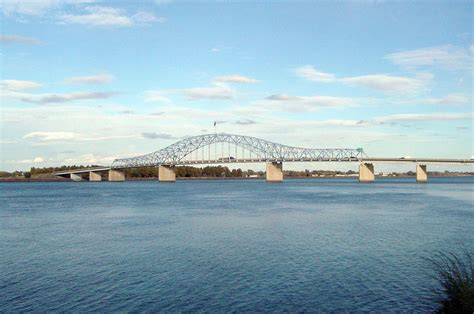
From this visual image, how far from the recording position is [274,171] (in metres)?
137

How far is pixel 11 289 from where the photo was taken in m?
15.1

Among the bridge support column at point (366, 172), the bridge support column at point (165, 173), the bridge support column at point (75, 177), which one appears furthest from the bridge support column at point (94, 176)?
the bridge support column at point (366, 172)

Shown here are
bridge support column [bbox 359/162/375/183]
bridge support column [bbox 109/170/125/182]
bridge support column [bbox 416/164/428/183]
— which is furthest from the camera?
bridge support column [bbox 109/170/125/182]

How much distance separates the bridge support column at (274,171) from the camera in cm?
13675

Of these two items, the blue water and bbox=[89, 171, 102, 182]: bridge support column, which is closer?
the blue water

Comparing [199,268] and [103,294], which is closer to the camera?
[103,294]

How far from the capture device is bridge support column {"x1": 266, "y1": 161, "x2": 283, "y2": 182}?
5384 inches

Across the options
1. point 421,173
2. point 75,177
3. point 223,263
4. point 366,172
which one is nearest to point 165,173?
point 75,177

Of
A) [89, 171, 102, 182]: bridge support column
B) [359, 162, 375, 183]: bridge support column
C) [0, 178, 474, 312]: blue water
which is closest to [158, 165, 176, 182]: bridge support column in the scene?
[89, 171, 102, 182]: bridge support column

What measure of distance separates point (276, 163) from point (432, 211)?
3804 inches

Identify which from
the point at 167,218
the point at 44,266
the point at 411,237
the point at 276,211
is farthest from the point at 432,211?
the point at 44,266

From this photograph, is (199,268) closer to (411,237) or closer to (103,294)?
(103,294)

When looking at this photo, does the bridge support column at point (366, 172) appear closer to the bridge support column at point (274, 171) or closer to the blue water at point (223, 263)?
the bridge support column at point (274, 171)

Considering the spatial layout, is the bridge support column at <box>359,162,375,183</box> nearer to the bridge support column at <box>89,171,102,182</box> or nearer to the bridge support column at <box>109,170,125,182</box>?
the bridge support column at <box>109,170,125,182</box>
